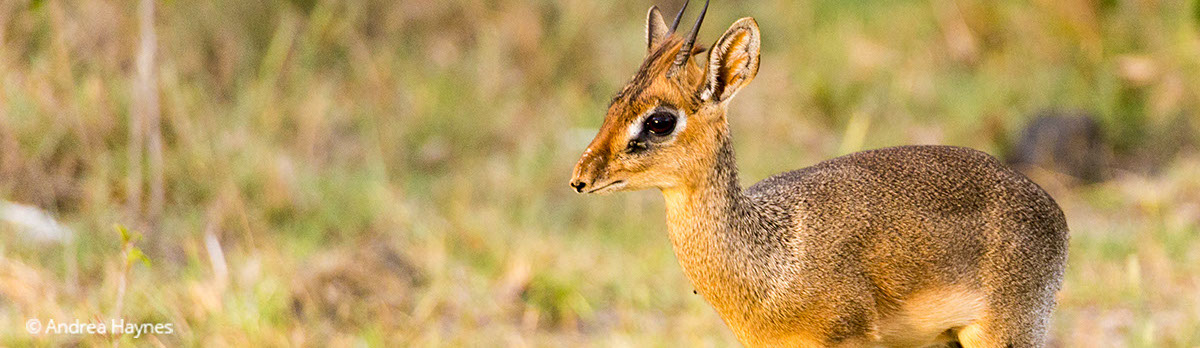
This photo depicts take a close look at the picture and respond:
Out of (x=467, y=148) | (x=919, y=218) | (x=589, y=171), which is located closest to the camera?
(x=589, y=171)

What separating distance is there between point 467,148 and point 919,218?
3.78 meters

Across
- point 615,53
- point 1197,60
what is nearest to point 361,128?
point 615,53

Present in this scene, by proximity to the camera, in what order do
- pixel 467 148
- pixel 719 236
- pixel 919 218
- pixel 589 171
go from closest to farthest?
pixel 589 171 → pixel 719 236 → pixel 919 218 → pixel 467 148

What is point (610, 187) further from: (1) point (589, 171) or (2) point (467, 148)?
(2) point (467, 148)

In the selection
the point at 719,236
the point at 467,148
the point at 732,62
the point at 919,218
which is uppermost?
the point at 467,148

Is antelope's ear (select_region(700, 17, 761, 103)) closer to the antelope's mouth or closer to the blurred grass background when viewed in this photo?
the antelope's mouth

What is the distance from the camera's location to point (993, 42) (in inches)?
311

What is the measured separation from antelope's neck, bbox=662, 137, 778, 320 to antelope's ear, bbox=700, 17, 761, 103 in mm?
145

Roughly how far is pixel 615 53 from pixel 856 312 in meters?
4.99

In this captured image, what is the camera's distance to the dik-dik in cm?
306

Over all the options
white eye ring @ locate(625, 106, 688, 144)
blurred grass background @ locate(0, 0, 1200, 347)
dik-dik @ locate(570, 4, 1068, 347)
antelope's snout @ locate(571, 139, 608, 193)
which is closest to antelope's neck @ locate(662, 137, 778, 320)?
dik-dik @ locate(570, 4, 1068, 347)

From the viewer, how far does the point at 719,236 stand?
10.3 ft

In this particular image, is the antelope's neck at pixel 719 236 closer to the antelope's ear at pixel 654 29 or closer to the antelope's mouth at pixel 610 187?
the antelope's mouth at pixel 610 187

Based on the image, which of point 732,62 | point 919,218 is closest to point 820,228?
point 919,218
